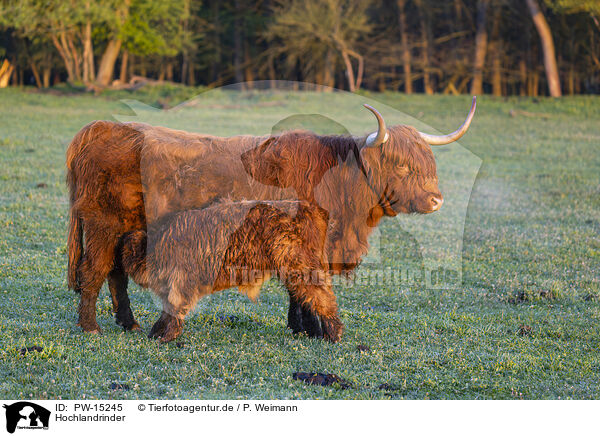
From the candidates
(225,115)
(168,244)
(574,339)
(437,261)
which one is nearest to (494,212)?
(437,261)

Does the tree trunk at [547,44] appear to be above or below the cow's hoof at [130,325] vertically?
above

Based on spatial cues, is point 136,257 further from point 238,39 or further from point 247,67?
point 247,67

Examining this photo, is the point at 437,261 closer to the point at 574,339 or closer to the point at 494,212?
the point at 574,339

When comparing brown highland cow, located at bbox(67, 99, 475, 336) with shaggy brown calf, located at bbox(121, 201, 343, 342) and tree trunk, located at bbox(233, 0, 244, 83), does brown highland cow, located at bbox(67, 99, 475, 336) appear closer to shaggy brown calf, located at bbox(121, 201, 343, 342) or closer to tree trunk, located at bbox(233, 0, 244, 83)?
shaggy brown calf, located at bbox(121, 201, 343, 342)

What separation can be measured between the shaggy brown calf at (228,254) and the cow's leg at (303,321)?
0.29 m

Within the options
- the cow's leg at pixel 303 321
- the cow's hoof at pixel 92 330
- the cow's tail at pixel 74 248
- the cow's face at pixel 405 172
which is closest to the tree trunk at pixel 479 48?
the cow's face at pixel 405 172

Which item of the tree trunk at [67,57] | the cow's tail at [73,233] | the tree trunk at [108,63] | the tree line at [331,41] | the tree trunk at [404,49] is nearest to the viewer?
the cow's tail at [73,233]

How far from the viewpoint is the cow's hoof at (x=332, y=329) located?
5.76m

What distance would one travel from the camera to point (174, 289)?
5.51 m

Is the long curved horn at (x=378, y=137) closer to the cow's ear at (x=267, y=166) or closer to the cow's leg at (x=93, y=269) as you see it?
the cow's ear at (x=267, y=166)

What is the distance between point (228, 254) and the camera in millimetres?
5559

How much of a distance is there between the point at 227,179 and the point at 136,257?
3.35ft

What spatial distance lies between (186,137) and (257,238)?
1.19 metres
